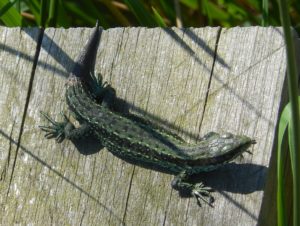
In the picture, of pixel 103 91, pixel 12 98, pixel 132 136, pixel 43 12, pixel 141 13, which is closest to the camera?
pixel 132 136

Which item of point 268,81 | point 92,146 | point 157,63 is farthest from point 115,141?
point 268,81

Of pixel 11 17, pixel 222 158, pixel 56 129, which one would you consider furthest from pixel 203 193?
pixel 11 17

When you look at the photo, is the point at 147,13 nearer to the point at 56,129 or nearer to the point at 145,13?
the point at 145,13

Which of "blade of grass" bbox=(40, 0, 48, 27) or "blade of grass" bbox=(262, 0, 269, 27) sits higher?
"blade of grass" bbox=(262, 0, 269, 27)

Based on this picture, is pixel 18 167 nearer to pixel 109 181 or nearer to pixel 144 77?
pixel 109 181

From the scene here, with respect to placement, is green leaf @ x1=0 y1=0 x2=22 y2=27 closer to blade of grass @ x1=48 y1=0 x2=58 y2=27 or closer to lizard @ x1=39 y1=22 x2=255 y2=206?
blade of grass @ x1=48 y1=0 x2=58 y2=27

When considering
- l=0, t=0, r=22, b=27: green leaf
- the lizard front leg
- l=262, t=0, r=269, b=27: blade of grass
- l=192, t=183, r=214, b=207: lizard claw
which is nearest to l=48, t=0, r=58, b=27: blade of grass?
l=0, t=0, r=22, b=27: green leaf
